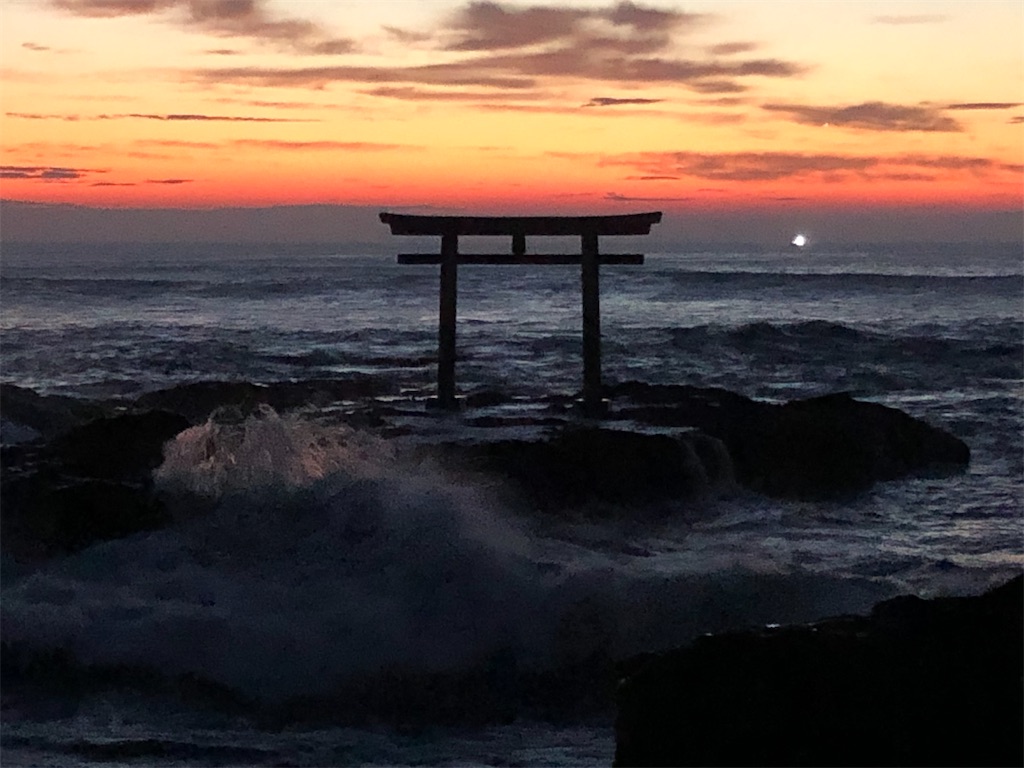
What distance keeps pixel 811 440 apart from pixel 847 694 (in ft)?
28.4

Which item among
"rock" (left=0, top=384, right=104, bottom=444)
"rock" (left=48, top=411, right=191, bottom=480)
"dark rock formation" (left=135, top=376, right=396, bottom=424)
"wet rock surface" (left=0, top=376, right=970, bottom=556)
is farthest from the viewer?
"dark rock formation" (left=135, top=376, right=396, bottom=424)

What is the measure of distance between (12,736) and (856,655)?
4.17 m

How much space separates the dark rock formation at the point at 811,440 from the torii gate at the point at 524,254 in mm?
1064

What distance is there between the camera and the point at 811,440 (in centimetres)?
1272

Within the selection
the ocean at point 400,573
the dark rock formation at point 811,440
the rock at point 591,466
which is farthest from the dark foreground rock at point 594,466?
the dark rock formation at point 811,440

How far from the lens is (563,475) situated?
1108 centimetres

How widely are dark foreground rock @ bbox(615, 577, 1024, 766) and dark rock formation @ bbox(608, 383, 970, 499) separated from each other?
298 inches

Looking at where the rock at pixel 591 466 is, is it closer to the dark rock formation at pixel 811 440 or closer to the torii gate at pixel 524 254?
the dark rock formation at pixel 811 440


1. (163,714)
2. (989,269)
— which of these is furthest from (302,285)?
(163,714)

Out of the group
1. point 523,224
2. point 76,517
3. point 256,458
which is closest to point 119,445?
point 256,458

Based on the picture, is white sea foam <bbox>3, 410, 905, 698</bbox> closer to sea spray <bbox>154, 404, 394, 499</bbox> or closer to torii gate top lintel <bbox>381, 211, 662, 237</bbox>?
sea spray <bbox>154, 404, 394, 499</bbox>

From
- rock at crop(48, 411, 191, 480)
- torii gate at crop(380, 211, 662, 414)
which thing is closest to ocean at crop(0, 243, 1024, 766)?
rock at crop(48, 411, 191, 480)

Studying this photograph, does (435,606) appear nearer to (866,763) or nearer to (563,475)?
(563,475)

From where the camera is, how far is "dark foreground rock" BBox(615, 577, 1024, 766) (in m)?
4.09
